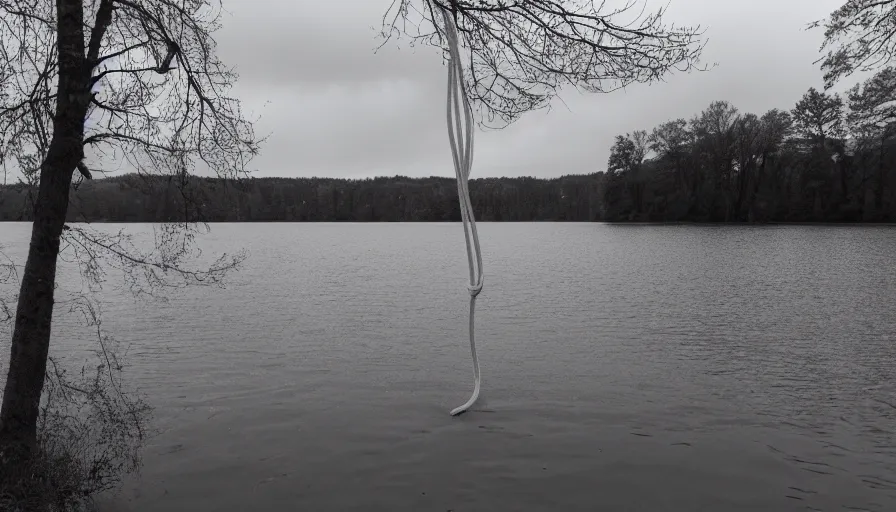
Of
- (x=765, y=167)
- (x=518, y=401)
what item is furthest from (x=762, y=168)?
(x=518, y=401)

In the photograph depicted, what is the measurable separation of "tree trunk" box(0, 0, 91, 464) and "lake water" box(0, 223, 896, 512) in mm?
1268

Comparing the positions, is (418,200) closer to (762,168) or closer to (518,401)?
(762,168)

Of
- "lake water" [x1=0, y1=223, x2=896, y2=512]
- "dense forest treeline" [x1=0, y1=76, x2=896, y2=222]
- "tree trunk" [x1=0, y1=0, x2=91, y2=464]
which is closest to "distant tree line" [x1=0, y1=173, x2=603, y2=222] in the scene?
"dense forest treeline" [x1=0, y1=76, x2=896, y2=222]

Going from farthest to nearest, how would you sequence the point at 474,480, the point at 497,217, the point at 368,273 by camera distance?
the point at 497,217, the point at 368,273, the point at 474,480

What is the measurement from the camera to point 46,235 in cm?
534

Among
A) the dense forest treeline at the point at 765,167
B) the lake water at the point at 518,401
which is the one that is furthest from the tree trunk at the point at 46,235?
the dense forest treeline at the point at 765,167

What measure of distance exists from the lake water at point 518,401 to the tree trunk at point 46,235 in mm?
1268

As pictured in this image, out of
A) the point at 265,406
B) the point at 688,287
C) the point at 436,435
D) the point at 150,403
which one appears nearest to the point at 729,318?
the point at 688,287

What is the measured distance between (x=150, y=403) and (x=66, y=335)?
19.9 ft

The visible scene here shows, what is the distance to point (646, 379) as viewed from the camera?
33.7 ft

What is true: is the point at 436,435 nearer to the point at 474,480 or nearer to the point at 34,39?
the point at 474,480

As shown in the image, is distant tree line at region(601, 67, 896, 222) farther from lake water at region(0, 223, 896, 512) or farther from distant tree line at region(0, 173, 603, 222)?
lake water at region(0, 223, 896, 512)

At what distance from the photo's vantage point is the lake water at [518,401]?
6.30 meters

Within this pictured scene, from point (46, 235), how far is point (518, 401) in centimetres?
625
